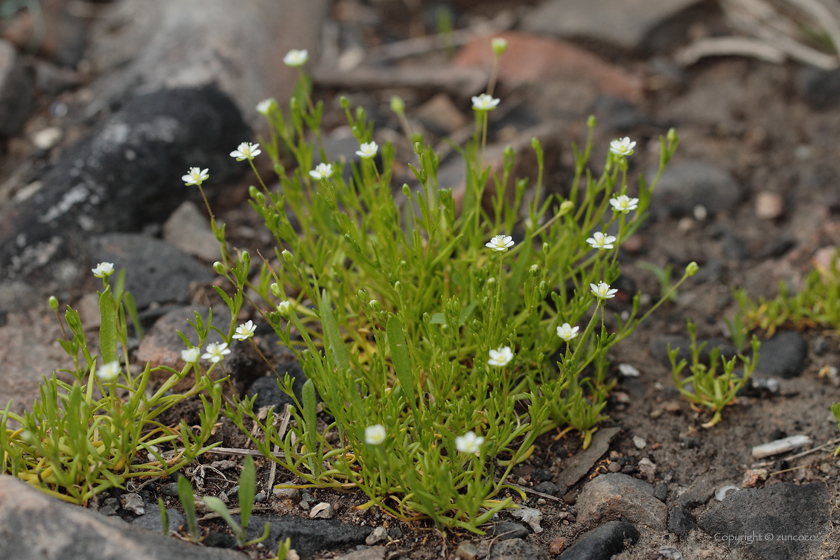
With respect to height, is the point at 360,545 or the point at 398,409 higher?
the point at 398,409

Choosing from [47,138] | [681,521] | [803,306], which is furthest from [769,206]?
[47,138]

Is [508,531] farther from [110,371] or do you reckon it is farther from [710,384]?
[110,371]

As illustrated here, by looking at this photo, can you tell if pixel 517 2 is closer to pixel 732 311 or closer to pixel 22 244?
pixel 732 311

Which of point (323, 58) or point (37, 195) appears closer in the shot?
point (37, 195)

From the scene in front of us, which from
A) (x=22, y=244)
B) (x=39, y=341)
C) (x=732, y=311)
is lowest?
(x=732, y=311)

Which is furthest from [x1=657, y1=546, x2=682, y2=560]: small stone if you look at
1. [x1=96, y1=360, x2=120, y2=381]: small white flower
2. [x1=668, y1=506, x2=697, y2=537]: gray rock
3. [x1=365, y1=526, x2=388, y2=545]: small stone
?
[x1=96, y1=360, x2=120, y2=381]: small white flower

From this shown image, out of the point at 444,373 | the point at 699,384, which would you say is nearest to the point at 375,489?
the point at 444,373

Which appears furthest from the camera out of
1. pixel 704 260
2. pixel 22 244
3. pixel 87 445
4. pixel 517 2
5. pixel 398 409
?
pixel 517 2

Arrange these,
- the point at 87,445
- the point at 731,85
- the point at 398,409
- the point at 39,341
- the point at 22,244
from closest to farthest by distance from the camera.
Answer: the point at 87,445 < the point at 398,409 < the point at 39,341 < the point at 22,244 < the point at 731,85
